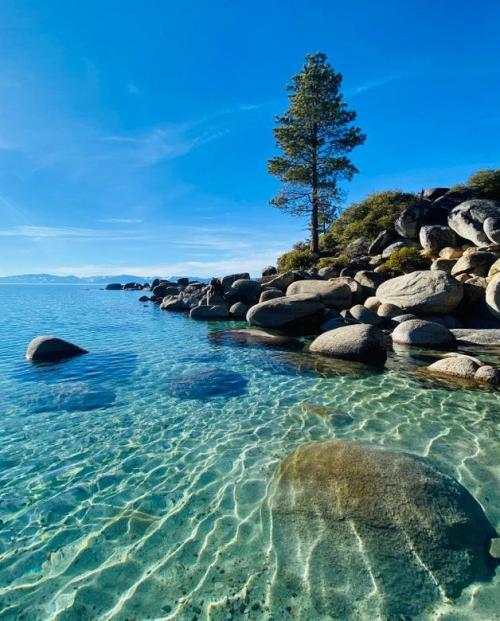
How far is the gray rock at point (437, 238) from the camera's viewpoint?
1952 cm

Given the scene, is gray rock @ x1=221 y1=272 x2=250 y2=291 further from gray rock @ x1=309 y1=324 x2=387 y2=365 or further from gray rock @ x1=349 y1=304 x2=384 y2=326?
gray rock @ x1=309 y1=324 x2=387 y2=365

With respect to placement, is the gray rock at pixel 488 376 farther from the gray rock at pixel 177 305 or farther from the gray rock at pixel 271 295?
the gray rock at pixel 177 305

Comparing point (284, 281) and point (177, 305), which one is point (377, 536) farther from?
point (177, 305)

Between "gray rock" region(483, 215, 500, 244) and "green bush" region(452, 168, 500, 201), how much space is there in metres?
8.06

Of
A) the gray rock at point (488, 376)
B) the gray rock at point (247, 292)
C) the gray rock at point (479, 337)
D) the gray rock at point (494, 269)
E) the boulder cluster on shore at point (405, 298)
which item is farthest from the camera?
the gray rock at point (247, 292)

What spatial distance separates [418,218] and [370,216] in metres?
4.47

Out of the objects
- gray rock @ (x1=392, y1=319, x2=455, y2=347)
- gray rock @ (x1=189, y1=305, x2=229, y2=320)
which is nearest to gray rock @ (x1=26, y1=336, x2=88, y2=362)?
gray rock @ (x1=189, y1=305, x2=229, y2=320)

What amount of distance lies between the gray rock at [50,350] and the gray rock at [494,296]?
16.5 metres

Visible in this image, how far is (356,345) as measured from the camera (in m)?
10.5

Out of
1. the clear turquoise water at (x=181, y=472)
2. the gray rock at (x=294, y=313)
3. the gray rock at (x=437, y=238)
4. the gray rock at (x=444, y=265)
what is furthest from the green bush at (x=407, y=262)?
the clear turquoise water at (x=181, y=472)

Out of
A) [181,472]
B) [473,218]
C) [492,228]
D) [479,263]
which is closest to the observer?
[181,472]

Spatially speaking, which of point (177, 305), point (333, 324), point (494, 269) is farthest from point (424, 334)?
point (177, 305)

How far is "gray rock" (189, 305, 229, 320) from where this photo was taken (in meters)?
21.7

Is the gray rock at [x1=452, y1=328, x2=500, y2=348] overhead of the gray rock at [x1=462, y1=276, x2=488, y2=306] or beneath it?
beneath
